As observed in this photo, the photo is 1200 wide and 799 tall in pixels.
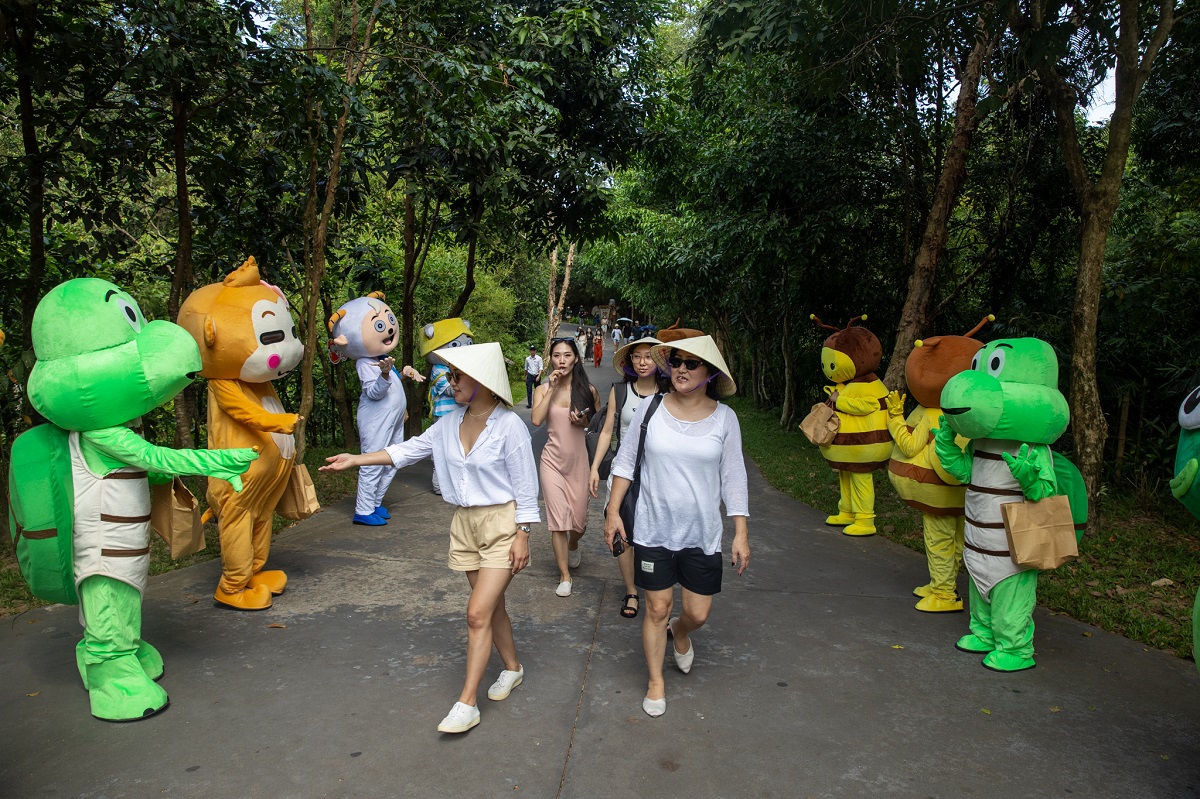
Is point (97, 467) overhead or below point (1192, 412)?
below

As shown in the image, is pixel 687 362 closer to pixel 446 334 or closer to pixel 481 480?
pixel 481 480

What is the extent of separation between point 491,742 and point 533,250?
31.2ft

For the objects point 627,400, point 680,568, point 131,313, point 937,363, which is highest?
point 131,313

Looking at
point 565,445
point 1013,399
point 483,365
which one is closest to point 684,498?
point 483,365

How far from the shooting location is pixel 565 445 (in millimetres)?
5629

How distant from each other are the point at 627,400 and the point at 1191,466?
320 cm

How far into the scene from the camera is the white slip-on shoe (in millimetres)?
3973

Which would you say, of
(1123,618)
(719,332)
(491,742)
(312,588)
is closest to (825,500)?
(1123,618)

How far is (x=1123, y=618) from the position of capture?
5359mm

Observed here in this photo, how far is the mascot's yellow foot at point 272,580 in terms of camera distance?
17.8ft

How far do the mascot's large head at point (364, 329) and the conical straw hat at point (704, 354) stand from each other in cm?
380

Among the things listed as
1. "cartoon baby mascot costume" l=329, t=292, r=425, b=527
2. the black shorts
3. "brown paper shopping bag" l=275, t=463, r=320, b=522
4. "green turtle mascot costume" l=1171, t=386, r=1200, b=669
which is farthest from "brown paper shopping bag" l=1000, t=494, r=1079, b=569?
"cartoon baby mascot costume" l=329, t=292, r=425, b=527

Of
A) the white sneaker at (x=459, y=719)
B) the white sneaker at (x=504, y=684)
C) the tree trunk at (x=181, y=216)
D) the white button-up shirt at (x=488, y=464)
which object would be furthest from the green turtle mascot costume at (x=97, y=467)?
the tree trunk at (x=181, y=216)

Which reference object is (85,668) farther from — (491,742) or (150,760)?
(491,742)
